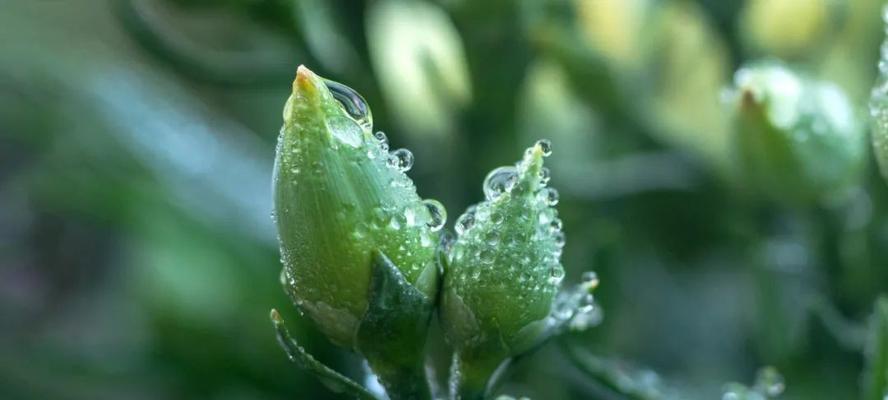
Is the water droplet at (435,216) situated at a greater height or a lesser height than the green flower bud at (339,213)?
greater

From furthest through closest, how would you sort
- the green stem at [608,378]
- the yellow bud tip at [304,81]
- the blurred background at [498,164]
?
the blurred background at [498,164]
the green stem at [608,378]
the yellow bud tip at [304,81]

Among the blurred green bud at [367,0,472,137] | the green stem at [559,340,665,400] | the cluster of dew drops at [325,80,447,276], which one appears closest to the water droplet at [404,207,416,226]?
the cluster of dew drops at [325,80,447,276]

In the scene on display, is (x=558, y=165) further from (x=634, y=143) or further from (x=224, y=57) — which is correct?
(x=224, y=57)

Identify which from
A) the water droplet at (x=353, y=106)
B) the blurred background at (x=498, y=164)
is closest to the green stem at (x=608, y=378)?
the blurred background at (x=498, y=164)

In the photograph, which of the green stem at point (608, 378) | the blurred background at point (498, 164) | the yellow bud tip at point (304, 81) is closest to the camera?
the yellow bud tip at point (304, 81)

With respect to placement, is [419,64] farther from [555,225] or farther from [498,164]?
[555,225]

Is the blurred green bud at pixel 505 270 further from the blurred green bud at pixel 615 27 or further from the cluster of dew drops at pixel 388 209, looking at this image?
the blurred green bud at pixel 615 27

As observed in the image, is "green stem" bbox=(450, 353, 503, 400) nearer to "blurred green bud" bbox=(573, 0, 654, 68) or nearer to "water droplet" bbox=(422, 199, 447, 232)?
"water droplet" bbox=(422, 199, 447, 232)
